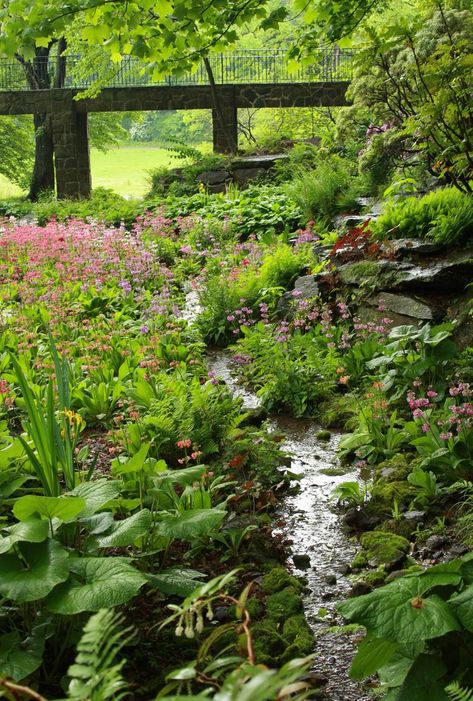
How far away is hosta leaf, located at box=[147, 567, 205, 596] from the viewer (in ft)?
9.64

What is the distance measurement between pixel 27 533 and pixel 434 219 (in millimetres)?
5970

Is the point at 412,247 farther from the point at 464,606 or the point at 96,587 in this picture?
the point at 96,587

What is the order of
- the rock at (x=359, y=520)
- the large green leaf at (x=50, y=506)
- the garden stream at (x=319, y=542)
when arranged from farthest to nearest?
the rock at (x=359, y=520) < the garden stream at (x=319, y=542) < the large green leaf at (x=50, y=506)

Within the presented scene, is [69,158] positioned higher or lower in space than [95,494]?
lower

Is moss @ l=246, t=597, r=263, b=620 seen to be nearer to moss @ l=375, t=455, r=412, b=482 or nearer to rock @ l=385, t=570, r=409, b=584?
rock @ l=385, t=570, r=409, b=584

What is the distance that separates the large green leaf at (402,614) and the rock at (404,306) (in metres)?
4.25

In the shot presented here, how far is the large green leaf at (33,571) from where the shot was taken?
2.39 m

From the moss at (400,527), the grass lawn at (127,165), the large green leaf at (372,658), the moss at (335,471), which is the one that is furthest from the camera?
the grass lawn at (127,165)

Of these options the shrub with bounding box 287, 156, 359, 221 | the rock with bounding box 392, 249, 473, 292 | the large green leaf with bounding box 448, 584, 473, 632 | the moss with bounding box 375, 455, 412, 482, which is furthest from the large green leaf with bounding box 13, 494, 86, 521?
the shrub with bounding box 287, 156, 359, 221

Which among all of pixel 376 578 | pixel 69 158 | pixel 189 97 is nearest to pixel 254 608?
pixel 376 578

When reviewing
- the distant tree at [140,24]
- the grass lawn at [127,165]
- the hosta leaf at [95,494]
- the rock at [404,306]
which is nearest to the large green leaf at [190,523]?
the hosta leaf at [95,494]

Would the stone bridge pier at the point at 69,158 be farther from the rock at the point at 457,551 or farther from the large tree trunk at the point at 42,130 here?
the rock at the point at 457,551

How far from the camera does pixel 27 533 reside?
2.54 meters

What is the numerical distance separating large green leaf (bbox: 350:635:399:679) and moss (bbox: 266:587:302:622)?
1.04 m
